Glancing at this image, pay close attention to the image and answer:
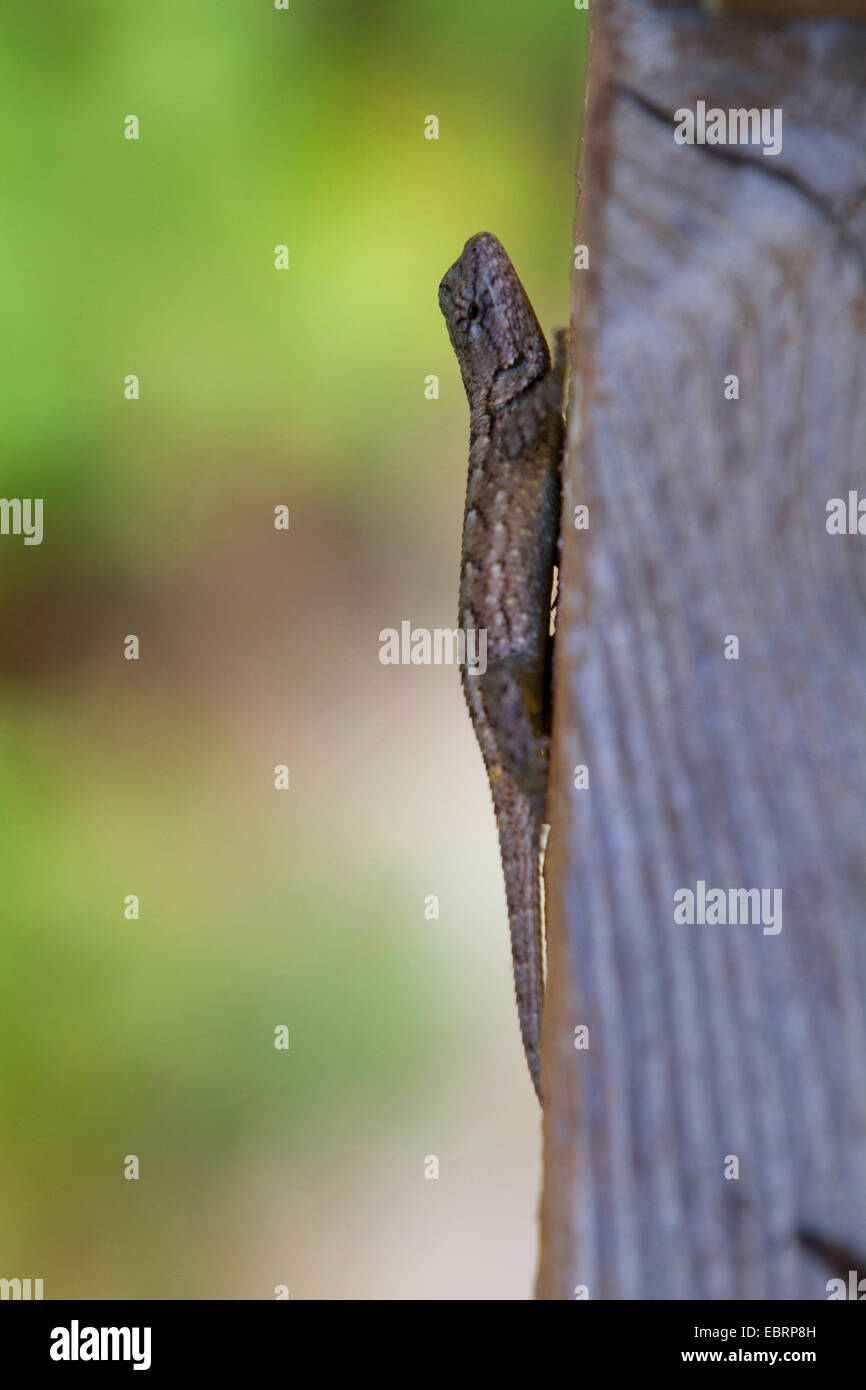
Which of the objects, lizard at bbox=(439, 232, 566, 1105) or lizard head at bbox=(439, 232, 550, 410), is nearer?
lizard at bbox=(439, 232, 566, 1105)

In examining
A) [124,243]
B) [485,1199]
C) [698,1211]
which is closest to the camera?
[698,1211]

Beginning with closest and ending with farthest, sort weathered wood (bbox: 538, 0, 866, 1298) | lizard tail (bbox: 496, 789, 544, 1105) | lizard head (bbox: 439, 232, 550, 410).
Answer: weathered wood (bbox: 538, 0, 866, 1298)
lizard tail (bbox: 496, 789, 544, 1105)
lizard head (bbox: 439, 232, 550, 410)

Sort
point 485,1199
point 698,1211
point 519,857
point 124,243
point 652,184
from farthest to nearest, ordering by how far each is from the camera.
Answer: point 485,1199 < point 124,243 < point 519,857 < point 652,184 < point 698,1211

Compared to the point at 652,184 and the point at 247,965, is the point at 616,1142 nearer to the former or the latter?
the point at 652,184

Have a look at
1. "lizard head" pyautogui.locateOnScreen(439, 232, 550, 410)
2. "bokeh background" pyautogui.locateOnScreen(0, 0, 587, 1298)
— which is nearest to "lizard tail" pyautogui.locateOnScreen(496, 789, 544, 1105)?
"lizard head" pyautogui.locateOnScreen(439, 232, 550, 410)

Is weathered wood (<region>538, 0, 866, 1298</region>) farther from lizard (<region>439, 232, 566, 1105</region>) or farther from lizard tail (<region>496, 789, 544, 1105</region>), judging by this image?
lizard tail (<region>496, 789, 544, 1105</region>)

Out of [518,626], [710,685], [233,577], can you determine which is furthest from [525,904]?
[233,577]

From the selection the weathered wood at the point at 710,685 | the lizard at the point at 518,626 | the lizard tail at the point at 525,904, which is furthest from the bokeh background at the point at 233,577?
the weathered wood at the point at 710,685
